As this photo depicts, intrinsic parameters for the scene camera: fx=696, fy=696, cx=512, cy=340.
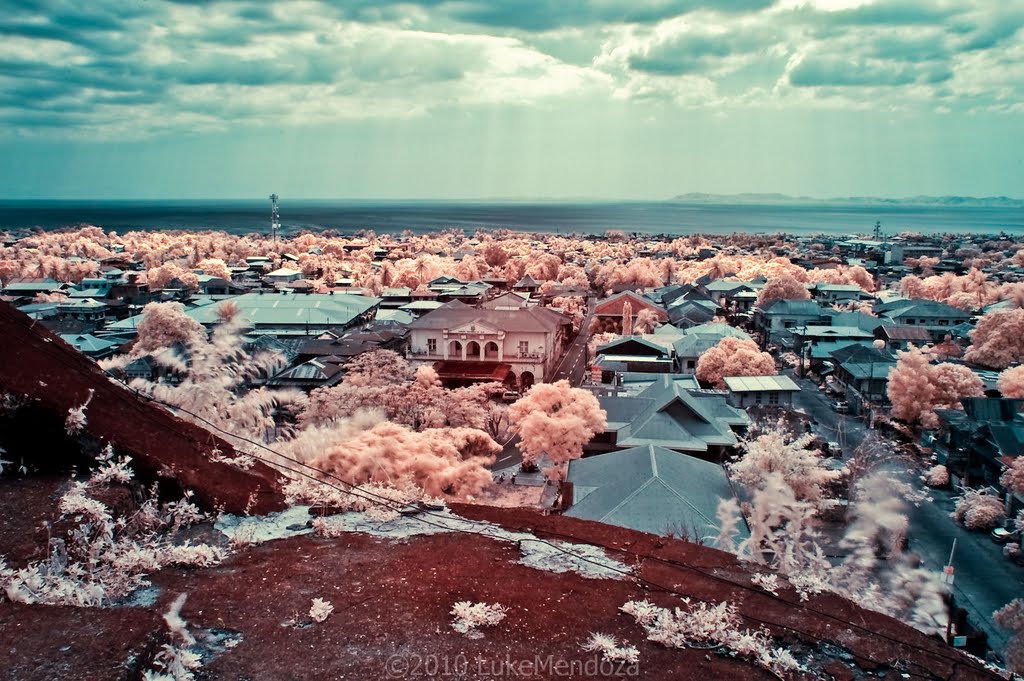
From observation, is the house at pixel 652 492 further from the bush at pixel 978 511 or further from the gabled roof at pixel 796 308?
the gabled roof at pixel 796 308

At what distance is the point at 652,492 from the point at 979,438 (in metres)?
13.6

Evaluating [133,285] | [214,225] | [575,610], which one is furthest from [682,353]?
[214,225]

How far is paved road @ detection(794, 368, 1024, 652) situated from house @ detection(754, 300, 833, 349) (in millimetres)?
24712

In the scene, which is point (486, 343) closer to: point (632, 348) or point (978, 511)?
point (632, 348)

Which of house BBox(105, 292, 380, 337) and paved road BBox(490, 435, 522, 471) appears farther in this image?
house BBox(105, 292, 380, 337)

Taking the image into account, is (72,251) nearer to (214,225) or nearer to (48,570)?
(214,225)

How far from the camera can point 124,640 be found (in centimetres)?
491

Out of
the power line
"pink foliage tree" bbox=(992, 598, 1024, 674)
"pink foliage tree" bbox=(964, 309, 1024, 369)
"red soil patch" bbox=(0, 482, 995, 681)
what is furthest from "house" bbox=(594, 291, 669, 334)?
"red soil patch" bbox=(0, 482, 995, 681)

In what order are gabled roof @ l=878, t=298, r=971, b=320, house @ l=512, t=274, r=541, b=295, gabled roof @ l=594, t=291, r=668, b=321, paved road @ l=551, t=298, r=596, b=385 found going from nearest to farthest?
paved road @ l=551, t=298, r=596, b=385 → gabled roof @ l=878, t=298, r=971, b=320 → gabled roof @ l=594, t=291, r=668, b=321 → house @ l=512, t=274, r=541, b=295

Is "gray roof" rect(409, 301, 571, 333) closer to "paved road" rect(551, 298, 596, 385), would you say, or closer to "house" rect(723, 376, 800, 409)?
"paved road" rect(551, 298, 596, 385)

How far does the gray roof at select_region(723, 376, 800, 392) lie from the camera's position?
2898cm

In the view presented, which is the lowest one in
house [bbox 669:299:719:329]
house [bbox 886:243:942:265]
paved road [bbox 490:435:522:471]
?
paved road [bbox 490:435:522:471]

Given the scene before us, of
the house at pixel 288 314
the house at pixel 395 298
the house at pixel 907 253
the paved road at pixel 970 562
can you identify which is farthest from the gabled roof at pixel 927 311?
the house at pixel 907 253

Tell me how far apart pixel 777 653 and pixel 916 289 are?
2556 inches
